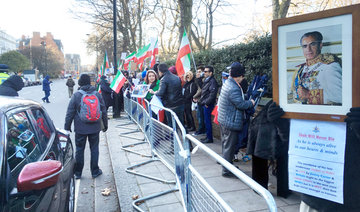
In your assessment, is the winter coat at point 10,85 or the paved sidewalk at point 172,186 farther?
the winter coat at point 10,85

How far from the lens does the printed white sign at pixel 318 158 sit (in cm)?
198

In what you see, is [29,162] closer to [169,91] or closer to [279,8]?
[169,91]

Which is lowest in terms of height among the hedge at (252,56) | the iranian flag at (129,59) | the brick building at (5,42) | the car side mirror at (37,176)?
the car side mirror at (37,176)

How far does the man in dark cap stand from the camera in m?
4.54

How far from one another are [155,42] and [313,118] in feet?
29.9

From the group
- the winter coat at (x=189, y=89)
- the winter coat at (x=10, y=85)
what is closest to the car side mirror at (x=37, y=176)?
the winter coat at (x=10, y=85)

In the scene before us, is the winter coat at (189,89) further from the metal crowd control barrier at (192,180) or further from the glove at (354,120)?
the glove at (354,120)

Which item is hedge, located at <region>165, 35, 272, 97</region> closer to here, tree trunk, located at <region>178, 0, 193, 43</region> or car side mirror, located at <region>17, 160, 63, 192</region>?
car side mirror, located at <region>17, 160, 63, 192</region>

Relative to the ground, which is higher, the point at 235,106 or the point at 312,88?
the point at 312,88

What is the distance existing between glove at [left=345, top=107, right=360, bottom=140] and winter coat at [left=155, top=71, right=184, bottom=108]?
474cm

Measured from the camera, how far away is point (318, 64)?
2.05 m

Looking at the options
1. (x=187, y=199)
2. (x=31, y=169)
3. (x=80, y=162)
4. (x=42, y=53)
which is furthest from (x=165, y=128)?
(x=42, y=53)

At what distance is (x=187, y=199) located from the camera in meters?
Result: 2.82

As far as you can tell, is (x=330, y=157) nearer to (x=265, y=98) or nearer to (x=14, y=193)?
(x=14, y=193)
